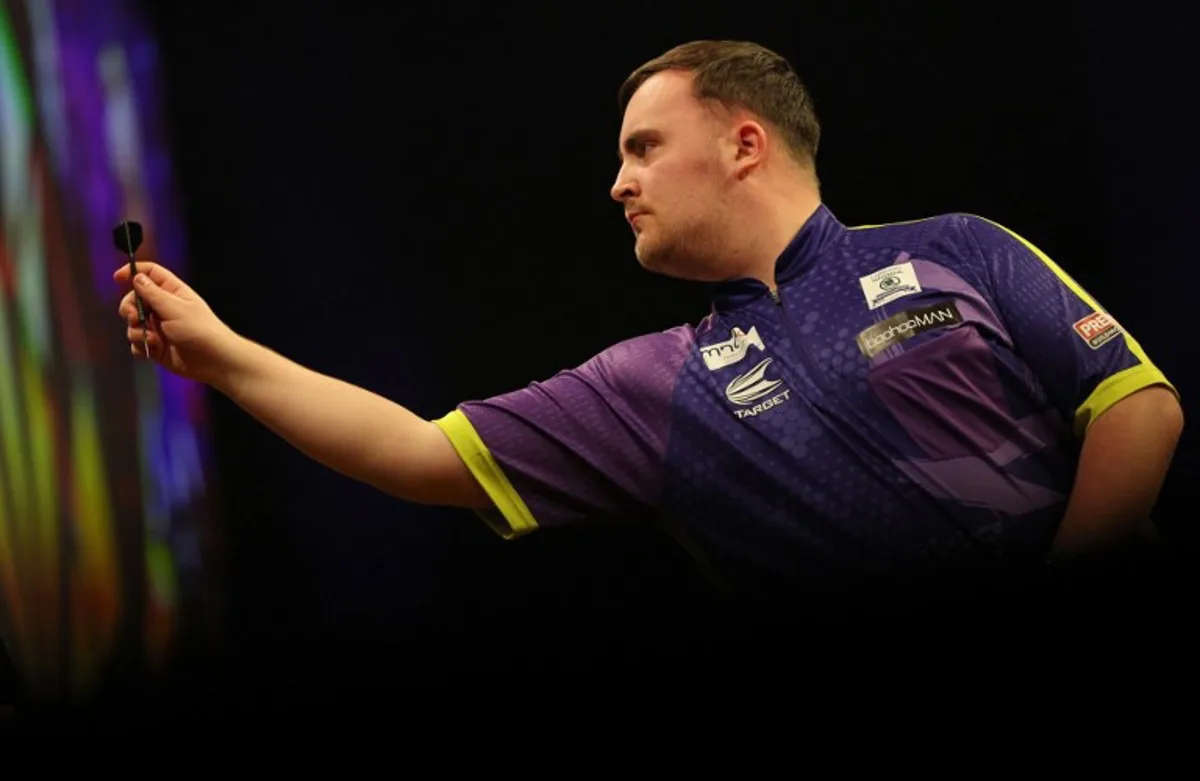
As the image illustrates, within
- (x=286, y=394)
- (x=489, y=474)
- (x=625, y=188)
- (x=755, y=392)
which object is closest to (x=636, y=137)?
(x=625, y=188)

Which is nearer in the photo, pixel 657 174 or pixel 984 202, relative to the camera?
pixel 657 174

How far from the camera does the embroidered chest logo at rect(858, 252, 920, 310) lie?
5.25 feet

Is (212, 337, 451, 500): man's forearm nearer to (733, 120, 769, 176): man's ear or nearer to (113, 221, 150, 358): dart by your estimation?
(113, 221, 150, 358): dart

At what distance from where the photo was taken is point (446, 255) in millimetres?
2238

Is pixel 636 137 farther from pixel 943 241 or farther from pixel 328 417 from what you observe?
pixel 328 417

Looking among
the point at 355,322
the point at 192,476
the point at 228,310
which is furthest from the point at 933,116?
the point at 192,476

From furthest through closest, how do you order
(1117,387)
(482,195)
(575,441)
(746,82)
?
(482,195), (746,82), (575,441), (1117,387)

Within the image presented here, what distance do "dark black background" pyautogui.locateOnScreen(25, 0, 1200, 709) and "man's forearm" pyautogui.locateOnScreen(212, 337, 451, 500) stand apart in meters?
0.71

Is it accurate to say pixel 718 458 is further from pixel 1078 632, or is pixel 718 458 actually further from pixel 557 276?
pixel 1078 632

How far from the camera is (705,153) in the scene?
1.76 meters

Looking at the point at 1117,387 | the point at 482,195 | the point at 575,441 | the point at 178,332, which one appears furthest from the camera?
the point at 482,195

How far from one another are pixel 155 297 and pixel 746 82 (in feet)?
2.83

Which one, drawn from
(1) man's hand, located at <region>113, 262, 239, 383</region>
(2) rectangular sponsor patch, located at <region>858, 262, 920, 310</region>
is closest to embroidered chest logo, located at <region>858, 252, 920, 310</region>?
(2) rectangular sponsor patch, located at <region>858, 262, 920, 310</region>

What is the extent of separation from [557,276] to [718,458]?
2.53 ft
